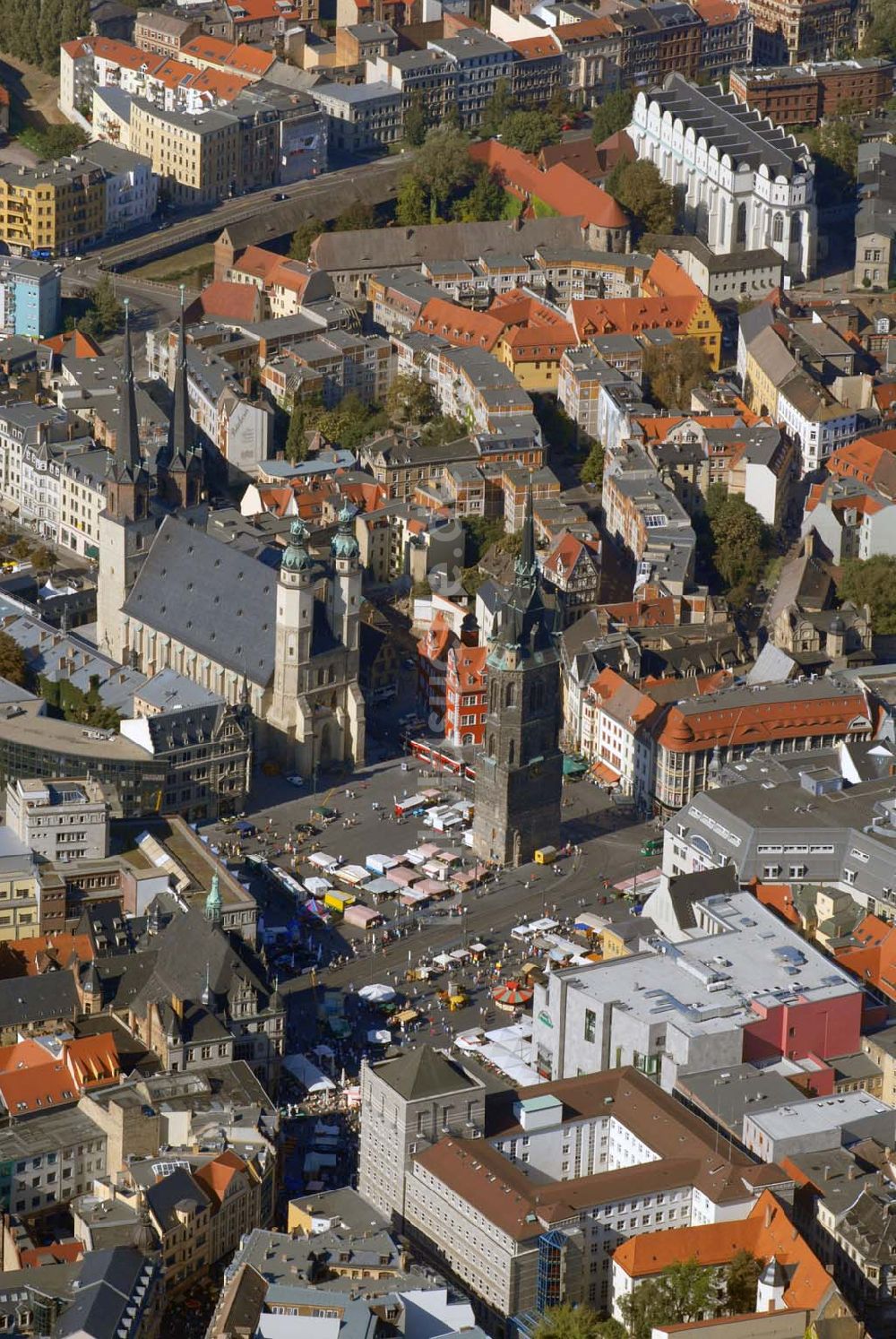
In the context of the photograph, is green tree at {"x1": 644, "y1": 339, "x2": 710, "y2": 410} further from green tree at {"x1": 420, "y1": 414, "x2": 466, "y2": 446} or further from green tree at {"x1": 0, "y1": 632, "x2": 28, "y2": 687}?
green tree at {"x1": 0, "y1": 632, "x2": 28, "y2": 687}

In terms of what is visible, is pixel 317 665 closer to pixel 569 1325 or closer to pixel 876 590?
pixel 876 590

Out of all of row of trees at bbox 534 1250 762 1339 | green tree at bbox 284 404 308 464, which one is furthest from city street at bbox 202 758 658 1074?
green tree at bbox 284 404 308 464

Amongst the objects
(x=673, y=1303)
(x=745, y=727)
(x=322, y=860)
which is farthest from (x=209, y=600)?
(x=673, y=1303)

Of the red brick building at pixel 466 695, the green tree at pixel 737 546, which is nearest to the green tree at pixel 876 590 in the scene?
the green tree at pixel 737 546

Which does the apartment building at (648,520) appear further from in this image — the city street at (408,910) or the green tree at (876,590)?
the city street at (408,910)

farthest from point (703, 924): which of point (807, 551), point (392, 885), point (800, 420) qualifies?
point (800, 420)

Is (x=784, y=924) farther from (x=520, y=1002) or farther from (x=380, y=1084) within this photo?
(x=380, y=1084)

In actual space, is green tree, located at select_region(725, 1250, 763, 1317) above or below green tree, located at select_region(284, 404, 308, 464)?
above
